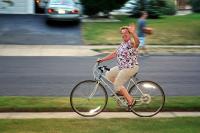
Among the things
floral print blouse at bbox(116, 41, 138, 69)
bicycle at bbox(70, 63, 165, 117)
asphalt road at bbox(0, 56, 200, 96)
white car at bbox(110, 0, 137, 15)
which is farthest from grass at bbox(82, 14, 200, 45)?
floral print blouse at bbox(116, 41, 138, 69)

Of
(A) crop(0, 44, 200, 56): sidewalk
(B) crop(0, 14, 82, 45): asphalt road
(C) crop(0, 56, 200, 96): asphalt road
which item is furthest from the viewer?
(B) crop(0, 14, 82, 45): asphalt road

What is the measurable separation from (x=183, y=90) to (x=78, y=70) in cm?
507

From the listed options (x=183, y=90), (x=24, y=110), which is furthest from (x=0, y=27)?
(x=24, y=110)

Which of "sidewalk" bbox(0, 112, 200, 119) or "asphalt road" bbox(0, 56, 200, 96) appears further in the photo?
"asphalt road" bbox(0, 56, 200, 96)

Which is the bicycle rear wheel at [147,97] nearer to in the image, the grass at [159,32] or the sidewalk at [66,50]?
the sidewalk at [66,50]

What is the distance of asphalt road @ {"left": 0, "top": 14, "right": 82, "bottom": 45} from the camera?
27.8 metres

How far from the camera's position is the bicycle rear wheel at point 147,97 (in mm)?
10336

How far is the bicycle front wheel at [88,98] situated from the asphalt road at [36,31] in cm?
1706

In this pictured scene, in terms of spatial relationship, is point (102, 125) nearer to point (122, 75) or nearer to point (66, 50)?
point (122, 75)

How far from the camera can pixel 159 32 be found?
30.0 m

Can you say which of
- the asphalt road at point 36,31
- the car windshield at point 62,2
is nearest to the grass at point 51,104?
the asphalt road at point 36,31

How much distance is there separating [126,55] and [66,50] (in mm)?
15107

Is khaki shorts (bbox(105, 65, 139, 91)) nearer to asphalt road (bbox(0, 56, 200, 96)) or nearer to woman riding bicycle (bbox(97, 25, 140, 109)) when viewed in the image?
woman riding bicycle (bbox(97, 25, 140, 109))

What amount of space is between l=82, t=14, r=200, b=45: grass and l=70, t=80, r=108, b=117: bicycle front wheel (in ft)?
54.7
